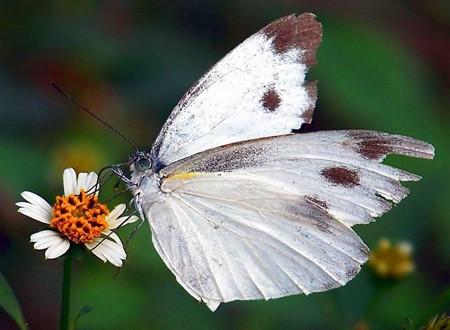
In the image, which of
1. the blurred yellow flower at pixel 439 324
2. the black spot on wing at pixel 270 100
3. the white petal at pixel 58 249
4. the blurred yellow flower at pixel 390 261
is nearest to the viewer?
the blurred yellow flower at pixel 439 324

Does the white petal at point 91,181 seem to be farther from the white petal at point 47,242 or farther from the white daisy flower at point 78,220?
the white petal at point 47,242

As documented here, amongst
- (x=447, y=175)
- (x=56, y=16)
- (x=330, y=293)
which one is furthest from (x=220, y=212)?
(x=56, y=16)

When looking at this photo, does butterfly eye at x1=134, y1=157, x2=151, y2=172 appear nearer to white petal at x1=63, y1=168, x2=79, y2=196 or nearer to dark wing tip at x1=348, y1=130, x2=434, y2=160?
white petal at x1=63, y1=168, x2=79, y2=196

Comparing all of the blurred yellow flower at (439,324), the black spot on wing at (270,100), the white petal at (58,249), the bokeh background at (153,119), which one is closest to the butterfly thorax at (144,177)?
the white petal at (58,249)

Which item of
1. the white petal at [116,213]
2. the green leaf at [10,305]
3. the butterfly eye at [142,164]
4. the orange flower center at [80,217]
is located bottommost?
the green leaf at [10,305]

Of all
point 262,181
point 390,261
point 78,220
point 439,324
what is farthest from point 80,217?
point 390,261
